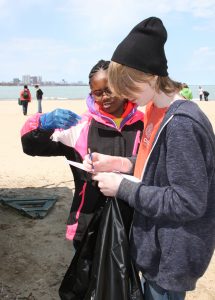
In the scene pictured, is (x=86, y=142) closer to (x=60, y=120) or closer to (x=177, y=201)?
(x=60, y=120)

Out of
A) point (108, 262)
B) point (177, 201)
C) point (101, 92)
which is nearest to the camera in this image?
point (177, 201)

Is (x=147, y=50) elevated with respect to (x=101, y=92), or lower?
elevated

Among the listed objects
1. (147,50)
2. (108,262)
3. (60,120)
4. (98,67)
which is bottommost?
(108,262)

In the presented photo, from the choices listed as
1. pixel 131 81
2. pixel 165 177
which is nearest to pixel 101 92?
pixel 131 81

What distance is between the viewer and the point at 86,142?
244 cm

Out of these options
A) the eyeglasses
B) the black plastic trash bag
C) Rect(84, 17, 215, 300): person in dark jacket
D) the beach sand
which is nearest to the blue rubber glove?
the eyeglasses

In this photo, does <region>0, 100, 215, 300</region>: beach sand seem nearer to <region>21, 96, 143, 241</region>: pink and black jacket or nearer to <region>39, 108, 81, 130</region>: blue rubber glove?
<region>21, 96, 143, 241</region>: pink and black jacket

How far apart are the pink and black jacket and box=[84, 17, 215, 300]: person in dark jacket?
2.33ft

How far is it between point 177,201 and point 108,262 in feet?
1.80

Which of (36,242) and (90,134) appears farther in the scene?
(36,242)

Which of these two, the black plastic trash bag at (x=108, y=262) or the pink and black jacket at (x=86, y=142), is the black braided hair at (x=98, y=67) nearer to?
the pink and black jacket at (x=86, y=142)

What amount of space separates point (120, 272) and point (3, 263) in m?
2.35

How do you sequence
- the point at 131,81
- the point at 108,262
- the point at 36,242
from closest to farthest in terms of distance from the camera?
the point at 131,81 < the point at 108,262 < the point at 36,242

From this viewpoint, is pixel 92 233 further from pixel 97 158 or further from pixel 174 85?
pixel 174 85
